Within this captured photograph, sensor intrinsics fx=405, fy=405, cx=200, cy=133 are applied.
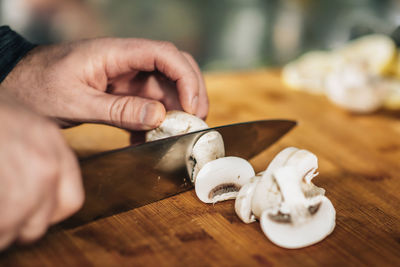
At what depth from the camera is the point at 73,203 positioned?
2.58ft

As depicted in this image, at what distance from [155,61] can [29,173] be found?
22.9 inches

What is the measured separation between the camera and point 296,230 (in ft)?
2.83

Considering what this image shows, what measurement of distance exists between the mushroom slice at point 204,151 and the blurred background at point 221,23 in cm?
153

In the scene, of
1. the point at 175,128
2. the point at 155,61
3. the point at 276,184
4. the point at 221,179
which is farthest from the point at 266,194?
the point at 155,61

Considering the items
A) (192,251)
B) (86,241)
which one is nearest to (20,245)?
(86,241)

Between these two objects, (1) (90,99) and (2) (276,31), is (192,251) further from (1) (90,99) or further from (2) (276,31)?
(2) (276,31)

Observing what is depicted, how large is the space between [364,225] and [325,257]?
0.59 feet

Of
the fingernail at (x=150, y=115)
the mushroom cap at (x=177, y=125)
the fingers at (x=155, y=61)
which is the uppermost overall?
the fingers at (x=155, y=61)

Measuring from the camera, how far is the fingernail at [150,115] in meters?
1.03

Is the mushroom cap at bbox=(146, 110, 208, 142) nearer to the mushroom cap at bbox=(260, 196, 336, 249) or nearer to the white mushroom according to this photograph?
the white mushroom

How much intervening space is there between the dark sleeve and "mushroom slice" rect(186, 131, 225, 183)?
24.1 inches

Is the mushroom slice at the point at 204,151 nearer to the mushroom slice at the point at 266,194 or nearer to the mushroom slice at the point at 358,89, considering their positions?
the mushroom slice at the point at 266,194

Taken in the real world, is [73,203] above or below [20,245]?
above

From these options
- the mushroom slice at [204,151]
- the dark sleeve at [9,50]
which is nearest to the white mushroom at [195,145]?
the mushroom slice at [204,151]
